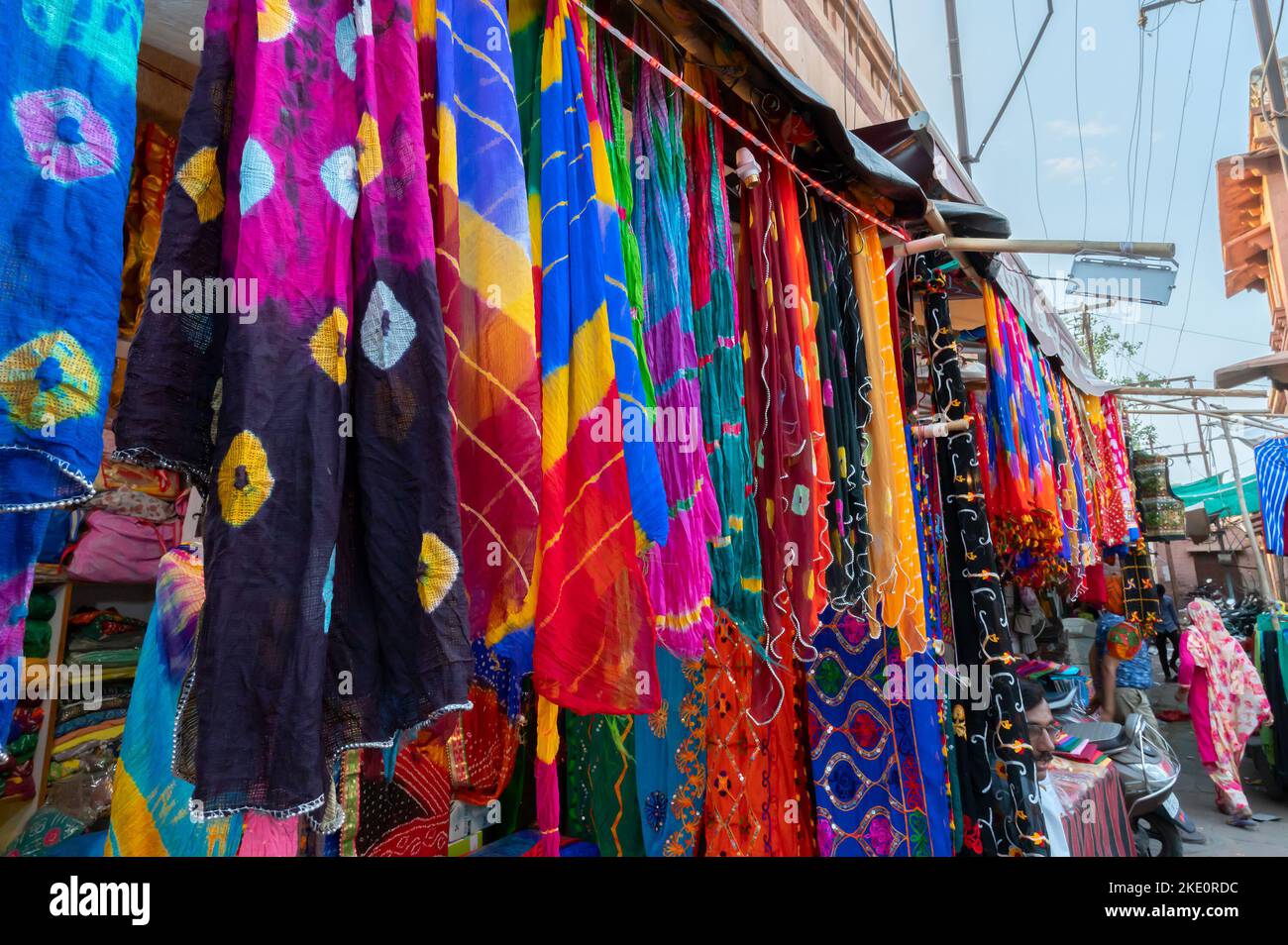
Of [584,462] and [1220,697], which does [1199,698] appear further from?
[584,462]

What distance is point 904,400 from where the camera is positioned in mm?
2898

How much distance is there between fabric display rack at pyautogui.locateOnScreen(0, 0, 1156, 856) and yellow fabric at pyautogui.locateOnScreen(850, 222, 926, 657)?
1cm

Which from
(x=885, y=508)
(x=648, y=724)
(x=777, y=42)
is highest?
(x=777, y=42)

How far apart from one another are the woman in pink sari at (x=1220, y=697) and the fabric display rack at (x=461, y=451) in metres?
4.87

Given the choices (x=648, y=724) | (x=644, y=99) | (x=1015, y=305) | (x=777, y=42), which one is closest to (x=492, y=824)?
(x=648, y=724)

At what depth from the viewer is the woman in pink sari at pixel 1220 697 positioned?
5.93 m

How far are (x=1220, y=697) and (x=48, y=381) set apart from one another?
8161 mm

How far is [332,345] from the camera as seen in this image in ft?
2.88

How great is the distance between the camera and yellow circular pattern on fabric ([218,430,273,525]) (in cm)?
79

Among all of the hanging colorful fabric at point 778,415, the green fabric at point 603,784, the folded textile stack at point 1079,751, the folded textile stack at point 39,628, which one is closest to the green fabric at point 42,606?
the folded textile stack at point 39,628

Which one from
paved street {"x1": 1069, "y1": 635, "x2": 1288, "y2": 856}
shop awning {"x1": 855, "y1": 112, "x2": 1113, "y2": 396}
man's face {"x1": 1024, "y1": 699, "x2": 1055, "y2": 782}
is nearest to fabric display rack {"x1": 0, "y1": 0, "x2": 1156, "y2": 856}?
shop awning {"x1": 855, "y1": 112, "x2": 1113, "y2": 396}

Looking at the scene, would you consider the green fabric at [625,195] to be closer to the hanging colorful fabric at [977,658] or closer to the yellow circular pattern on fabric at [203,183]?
the yellow circular pattern on fabric at [203,183]

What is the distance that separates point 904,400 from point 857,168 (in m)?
1.10

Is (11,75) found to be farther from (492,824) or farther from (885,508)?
(492,824)
